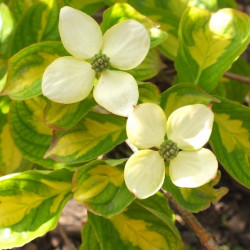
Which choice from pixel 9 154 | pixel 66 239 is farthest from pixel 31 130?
pixel 66 239

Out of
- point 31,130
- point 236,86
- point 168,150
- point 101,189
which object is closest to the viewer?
point 168,150

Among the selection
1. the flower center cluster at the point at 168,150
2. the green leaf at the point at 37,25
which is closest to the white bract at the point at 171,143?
the flower center cluster at the point at 168,150

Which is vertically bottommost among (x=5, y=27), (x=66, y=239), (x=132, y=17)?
(x=66, y=239)

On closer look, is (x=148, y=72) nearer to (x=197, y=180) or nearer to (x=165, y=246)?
(x=197, y=180)

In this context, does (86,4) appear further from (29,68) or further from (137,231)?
(137,231)

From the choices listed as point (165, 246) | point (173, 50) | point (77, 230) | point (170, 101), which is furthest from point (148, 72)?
point (77, 230)

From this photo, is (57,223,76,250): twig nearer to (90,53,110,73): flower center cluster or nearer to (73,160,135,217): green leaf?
(73,160,135,217): green leaf

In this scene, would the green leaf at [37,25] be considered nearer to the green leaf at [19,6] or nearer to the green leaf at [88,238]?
the green leaf at [19,6]
